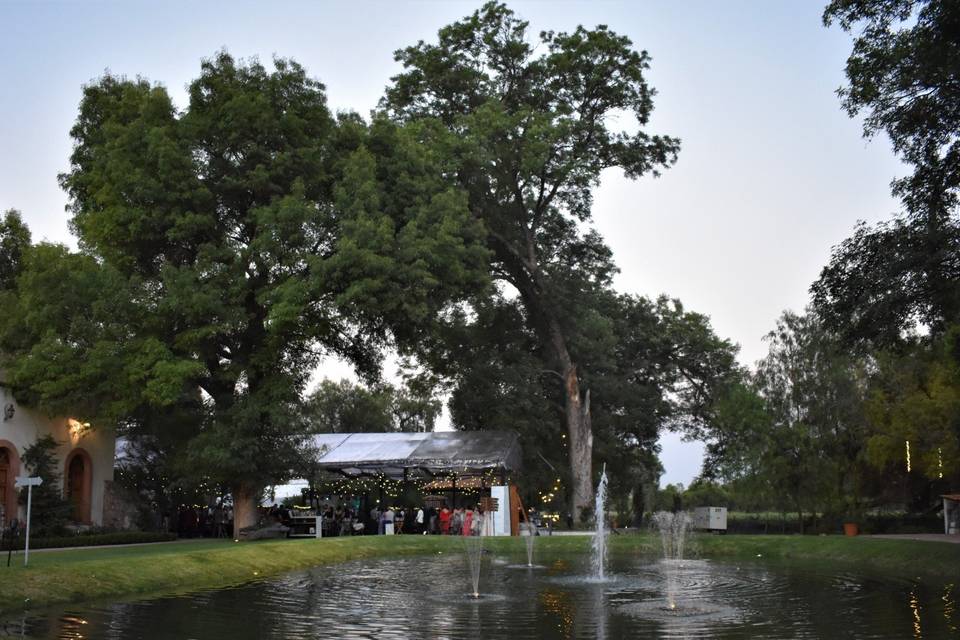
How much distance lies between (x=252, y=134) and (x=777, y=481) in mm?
24814

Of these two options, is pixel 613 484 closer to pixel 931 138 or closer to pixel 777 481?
pixel 777 481

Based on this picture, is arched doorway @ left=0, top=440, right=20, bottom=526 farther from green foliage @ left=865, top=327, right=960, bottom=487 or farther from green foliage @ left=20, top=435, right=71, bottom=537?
green foliage @ left=865, top=327, right=960, bottom=487

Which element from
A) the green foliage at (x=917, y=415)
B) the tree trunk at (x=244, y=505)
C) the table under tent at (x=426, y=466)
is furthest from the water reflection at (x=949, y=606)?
the tree trunk at (x=244, y=505)

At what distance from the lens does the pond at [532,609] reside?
39.3 ft

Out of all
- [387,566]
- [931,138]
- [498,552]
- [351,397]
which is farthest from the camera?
[351,397]

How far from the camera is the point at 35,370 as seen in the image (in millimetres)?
27047

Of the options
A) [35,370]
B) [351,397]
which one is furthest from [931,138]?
[351,397]

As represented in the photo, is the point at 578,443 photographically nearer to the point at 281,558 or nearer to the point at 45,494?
the point at 281,558

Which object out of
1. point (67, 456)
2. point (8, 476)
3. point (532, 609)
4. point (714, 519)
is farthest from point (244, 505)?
point (714, 519)

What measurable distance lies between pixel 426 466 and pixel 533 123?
613 inches

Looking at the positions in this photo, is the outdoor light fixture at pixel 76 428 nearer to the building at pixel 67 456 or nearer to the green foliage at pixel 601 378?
the building at pixel 67 456

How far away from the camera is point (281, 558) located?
23734mm

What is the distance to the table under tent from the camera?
118ft

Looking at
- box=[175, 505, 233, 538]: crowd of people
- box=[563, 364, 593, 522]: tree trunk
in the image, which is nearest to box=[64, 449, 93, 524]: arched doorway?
box=[175, 505, 233, 538]: crowd of people
